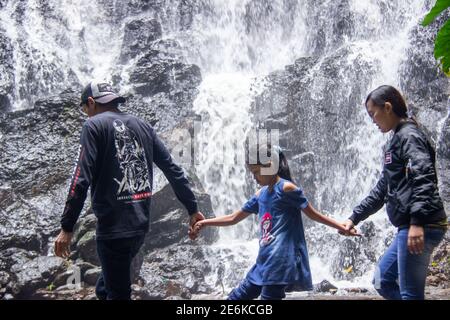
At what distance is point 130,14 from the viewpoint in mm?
19109

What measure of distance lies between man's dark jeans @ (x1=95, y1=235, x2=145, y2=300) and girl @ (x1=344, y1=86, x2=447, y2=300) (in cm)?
165

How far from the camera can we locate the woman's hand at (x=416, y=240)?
2809 mm

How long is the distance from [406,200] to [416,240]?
26cm

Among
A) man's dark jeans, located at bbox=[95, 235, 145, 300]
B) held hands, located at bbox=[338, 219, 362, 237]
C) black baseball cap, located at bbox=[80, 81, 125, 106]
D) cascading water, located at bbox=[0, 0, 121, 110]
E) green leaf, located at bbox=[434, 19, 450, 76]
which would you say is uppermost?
cascading water, located at bbox=[0, 0, 121, 110]

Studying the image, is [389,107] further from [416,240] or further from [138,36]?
[138,36]

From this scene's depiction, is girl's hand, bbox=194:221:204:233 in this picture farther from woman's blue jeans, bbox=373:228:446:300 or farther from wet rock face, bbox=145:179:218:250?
wet rock face, bbox=145:179:218:250

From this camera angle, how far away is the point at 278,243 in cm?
329

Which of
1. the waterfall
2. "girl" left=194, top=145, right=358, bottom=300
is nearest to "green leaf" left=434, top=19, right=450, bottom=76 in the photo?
"girl" left=194, top=145, right=358, bottom=300

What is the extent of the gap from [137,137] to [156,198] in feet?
19.8

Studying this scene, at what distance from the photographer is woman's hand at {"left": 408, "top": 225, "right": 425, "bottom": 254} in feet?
9.21

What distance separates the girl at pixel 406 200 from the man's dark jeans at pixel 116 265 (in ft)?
5.43

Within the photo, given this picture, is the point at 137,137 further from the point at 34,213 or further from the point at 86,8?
the point at 86,8
